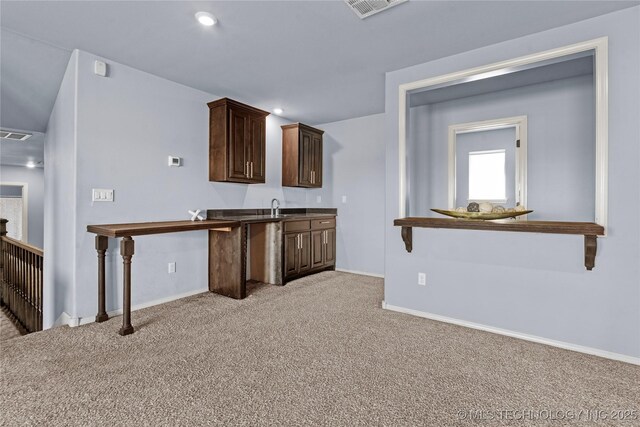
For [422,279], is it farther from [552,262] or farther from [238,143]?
[238,143]

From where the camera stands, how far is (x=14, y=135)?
5.14m

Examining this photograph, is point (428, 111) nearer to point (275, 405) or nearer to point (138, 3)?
point (138, 3)

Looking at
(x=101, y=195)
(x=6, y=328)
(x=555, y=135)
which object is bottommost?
(x=6, y=328)

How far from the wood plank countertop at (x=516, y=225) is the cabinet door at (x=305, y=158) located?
2.20 m

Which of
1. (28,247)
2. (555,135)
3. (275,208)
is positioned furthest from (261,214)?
(555,135)

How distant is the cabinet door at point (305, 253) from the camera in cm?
446

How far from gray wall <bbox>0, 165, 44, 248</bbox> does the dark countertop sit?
7002 mm

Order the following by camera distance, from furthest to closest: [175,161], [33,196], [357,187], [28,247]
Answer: [33,196] < [357,187] < [28,247] < [175,161]

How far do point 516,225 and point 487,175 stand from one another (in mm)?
1296

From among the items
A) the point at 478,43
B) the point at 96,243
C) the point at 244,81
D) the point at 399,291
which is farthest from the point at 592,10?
the point at 96,243

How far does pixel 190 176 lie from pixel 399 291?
264 cm

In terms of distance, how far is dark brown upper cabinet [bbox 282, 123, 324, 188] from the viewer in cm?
484

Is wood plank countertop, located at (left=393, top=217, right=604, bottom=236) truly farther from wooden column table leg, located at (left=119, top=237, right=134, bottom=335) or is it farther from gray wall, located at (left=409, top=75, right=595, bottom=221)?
Answer: wooden column table leg, located at (left=119, top=237, right=134, bottom=335)

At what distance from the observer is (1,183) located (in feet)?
24.6
